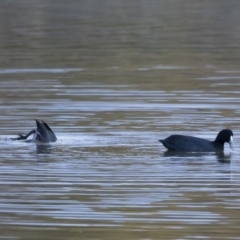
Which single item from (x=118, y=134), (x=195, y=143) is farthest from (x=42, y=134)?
(x=195, y=143)

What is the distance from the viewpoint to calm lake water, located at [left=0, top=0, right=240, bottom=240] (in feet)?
30.5

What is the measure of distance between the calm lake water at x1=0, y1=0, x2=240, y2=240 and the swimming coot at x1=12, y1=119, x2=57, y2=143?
0.44ft

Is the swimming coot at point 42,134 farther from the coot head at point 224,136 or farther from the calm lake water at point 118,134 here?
the coot head at point 224,136

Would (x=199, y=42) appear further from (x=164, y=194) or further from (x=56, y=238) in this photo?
(x=56, y=238)

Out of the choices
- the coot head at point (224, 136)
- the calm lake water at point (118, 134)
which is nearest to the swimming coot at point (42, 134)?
the calm lake water at point (118, 134)

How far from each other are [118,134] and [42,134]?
1.11 meters

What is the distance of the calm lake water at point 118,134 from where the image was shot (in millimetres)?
9297

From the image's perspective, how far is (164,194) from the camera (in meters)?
10.4

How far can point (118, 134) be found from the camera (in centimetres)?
1377

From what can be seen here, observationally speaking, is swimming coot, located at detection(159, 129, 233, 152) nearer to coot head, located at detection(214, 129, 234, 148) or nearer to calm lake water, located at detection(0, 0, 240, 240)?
coot head, located at detection(214, 129, 234, 148)

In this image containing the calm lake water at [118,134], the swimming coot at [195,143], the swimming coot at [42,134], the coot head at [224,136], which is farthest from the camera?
the swimming coot at [42,134]

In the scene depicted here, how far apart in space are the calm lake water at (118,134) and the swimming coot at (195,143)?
126 mm

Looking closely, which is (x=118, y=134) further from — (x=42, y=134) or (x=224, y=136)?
(x=224, y=136)

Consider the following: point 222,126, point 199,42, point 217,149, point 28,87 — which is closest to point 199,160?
point 217,149
